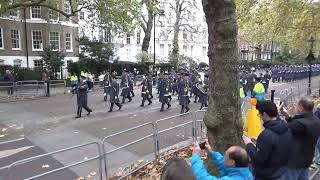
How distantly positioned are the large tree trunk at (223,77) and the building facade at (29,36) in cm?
3223

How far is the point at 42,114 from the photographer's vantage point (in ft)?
55.1

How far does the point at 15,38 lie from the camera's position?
37.9m

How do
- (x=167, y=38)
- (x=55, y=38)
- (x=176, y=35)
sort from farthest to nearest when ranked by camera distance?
(x=167, y=38), (x=176, y=35), (x=55, y=38)

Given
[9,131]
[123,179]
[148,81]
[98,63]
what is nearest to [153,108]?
[148,81]

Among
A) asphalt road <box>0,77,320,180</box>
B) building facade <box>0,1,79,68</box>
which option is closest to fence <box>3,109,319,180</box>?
asphalt road <box>0,77,320,180</box>

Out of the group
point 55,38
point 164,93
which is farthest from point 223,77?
point 55,38

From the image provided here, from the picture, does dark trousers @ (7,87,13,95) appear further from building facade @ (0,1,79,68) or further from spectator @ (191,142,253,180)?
spectator @ (191,142,253,180)

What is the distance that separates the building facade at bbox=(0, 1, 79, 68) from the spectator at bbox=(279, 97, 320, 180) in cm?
3340

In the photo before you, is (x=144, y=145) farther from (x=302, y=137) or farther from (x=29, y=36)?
(x=29, y=36)

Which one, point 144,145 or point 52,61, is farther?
point 52,61

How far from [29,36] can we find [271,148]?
125ft

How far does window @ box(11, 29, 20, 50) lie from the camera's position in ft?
123

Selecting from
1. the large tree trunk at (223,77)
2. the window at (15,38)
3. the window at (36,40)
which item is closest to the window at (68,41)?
Answer: the window at (36,40)

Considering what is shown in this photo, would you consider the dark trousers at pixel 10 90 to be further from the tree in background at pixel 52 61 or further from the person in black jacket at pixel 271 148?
the person in black jacket at pixel 271 148
